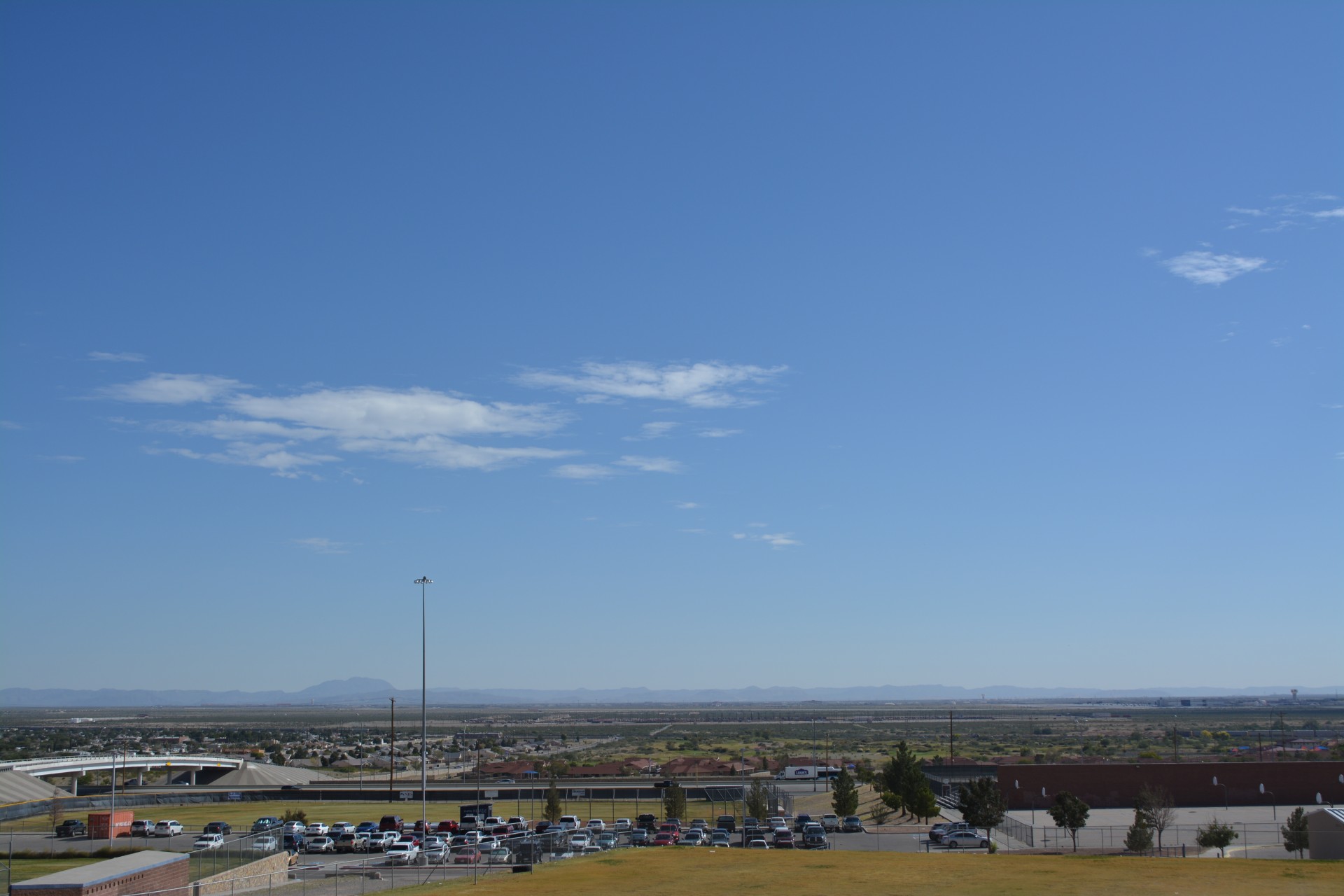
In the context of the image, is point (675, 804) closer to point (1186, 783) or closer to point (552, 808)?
point (552, 808)

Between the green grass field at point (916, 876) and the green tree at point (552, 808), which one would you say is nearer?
the green grass field at point (916, 876)

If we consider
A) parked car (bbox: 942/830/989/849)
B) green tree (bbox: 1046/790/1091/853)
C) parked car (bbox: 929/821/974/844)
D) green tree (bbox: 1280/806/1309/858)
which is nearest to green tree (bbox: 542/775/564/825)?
parked car (bbox: 929/821/974/844)

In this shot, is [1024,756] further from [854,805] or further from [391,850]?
[391,850]

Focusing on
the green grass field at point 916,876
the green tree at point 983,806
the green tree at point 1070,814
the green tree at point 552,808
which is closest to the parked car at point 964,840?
the green tree at point 983,806

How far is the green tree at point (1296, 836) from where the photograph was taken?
137 feet

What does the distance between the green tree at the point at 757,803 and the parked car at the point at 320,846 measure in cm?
2354

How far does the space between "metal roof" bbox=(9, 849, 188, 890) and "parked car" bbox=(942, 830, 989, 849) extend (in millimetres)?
34285

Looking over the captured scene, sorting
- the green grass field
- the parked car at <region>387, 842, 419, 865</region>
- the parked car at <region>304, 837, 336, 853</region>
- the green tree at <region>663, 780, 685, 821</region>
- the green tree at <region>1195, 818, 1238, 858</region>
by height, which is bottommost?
the green tree at <region>663, 780, 685, 821</region>

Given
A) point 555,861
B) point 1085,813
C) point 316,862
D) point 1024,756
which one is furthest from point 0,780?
point 1024,756

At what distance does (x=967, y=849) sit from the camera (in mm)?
49188

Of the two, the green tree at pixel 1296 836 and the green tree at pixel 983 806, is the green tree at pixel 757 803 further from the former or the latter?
the green tree at pixel 1296 836

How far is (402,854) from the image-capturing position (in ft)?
151

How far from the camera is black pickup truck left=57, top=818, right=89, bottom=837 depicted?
57688 millimetres

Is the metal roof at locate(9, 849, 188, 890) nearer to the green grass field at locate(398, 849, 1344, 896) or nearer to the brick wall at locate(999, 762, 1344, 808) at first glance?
the green grass field at locate(398, 849, 1344, 896)
